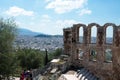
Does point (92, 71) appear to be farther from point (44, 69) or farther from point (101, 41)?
point (44, 69)

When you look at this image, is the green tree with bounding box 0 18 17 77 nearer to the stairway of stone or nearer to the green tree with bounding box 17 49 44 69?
the stairway of stone

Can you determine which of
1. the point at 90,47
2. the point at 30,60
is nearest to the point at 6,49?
the point at 90,47

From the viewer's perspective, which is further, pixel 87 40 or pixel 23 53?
pixel 23 53

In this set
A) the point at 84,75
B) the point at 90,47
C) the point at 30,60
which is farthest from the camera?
the point at 30,60

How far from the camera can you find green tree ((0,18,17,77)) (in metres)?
30.9

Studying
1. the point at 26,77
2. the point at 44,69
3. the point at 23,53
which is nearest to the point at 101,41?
the point at 44,69

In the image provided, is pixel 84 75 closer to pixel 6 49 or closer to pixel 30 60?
pixel 6 49

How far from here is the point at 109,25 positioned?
A: 93.5ft

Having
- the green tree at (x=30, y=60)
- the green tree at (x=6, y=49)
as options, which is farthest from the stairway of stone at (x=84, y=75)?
the green tree at (x=30, y=60)

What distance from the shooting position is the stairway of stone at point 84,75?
26.4m

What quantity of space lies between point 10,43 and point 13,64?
2639mm

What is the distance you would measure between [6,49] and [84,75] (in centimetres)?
1047

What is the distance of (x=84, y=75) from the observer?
27.2 meters

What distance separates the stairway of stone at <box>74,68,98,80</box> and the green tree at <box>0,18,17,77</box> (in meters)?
8.78
